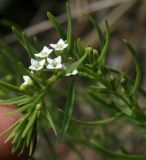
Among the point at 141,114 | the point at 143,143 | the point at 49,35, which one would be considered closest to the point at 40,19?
the point at 49,35

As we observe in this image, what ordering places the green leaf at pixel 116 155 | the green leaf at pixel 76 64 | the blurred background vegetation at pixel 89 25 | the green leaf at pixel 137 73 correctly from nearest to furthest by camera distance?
the green leaf at pixel 76 64
the green leaf at pixel 137 73
the green leaf at pixel 116 155
the blurred background vegetation at pixel 89 25

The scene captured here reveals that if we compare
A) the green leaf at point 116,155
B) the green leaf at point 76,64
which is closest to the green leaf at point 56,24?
the green leaf at point 76,64

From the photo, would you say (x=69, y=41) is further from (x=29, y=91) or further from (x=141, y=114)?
(x=141, y=114)

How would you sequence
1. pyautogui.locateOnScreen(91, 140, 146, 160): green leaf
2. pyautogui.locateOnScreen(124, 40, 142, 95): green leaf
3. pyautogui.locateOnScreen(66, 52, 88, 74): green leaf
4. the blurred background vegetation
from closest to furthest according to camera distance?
1. pyautogui.locateOnScreen(66, 52, 88, 74): green leaf
2. pyautogui.locateOnScreen(124, 40, 142, 95): green leaf
3. pyautogui.locateOnScreen(91, 140, 146, 160): green leaf
4. the blurred background vegetation

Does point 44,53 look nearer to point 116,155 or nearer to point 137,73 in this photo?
point 137,73

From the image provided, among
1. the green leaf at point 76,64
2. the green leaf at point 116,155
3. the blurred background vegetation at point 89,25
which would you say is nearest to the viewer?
the green leaf at point 76,64

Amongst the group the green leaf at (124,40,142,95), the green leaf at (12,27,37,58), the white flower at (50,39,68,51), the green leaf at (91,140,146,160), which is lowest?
the green leaf at (91,140,146,160)

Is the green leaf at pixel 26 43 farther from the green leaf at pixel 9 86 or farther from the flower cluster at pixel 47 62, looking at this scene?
the green leaf at pixel 9 86

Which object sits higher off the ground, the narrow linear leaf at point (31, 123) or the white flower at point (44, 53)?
the white flower at point (44, 53)

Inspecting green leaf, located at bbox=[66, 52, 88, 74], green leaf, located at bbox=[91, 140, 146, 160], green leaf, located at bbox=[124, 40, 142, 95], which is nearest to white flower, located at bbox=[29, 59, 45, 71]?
green leaf, located at bbox=[66, 52, 88, 74]

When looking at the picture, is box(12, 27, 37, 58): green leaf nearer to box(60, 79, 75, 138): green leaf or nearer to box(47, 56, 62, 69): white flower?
box(47, 56, 62, 69): white flower
